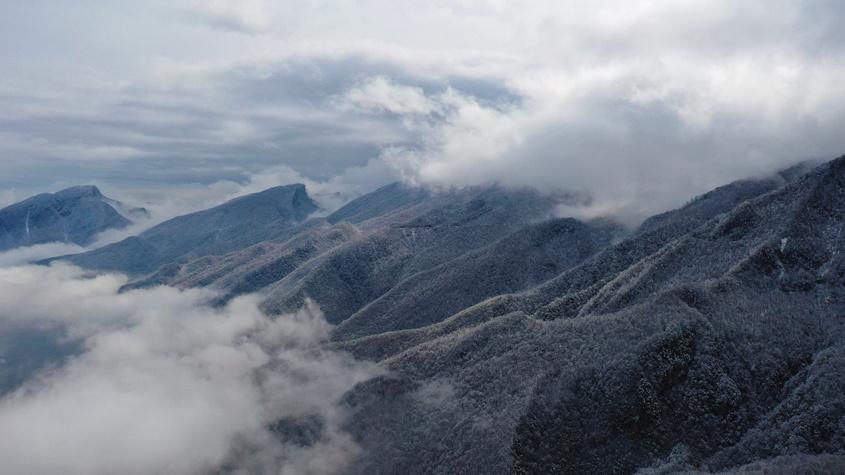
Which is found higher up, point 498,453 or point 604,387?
point 604,387

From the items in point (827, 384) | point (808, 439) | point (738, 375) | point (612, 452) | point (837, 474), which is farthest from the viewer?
point (738, 375)

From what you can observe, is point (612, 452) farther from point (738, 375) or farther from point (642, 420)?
point (738, 375)

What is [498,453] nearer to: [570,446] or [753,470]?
[570,446]

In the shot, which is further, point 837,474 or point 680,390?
point 680,390

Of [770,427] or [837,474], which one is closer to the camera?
[837,474]

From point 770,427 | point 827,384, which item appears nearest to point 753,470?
point 770,427

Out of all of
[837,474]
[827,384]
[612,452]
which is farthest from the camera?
[612,452]

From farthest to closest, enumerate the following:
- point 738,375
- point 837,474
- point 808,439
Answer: point 738,375 < point 808,439 < point 837,474

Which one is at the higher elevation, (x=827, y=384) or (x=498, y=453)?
(x=827, y=384)

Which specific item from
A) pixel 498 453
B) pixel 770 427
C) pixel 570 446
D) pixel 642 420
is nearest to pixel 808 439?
pixel 770 427
